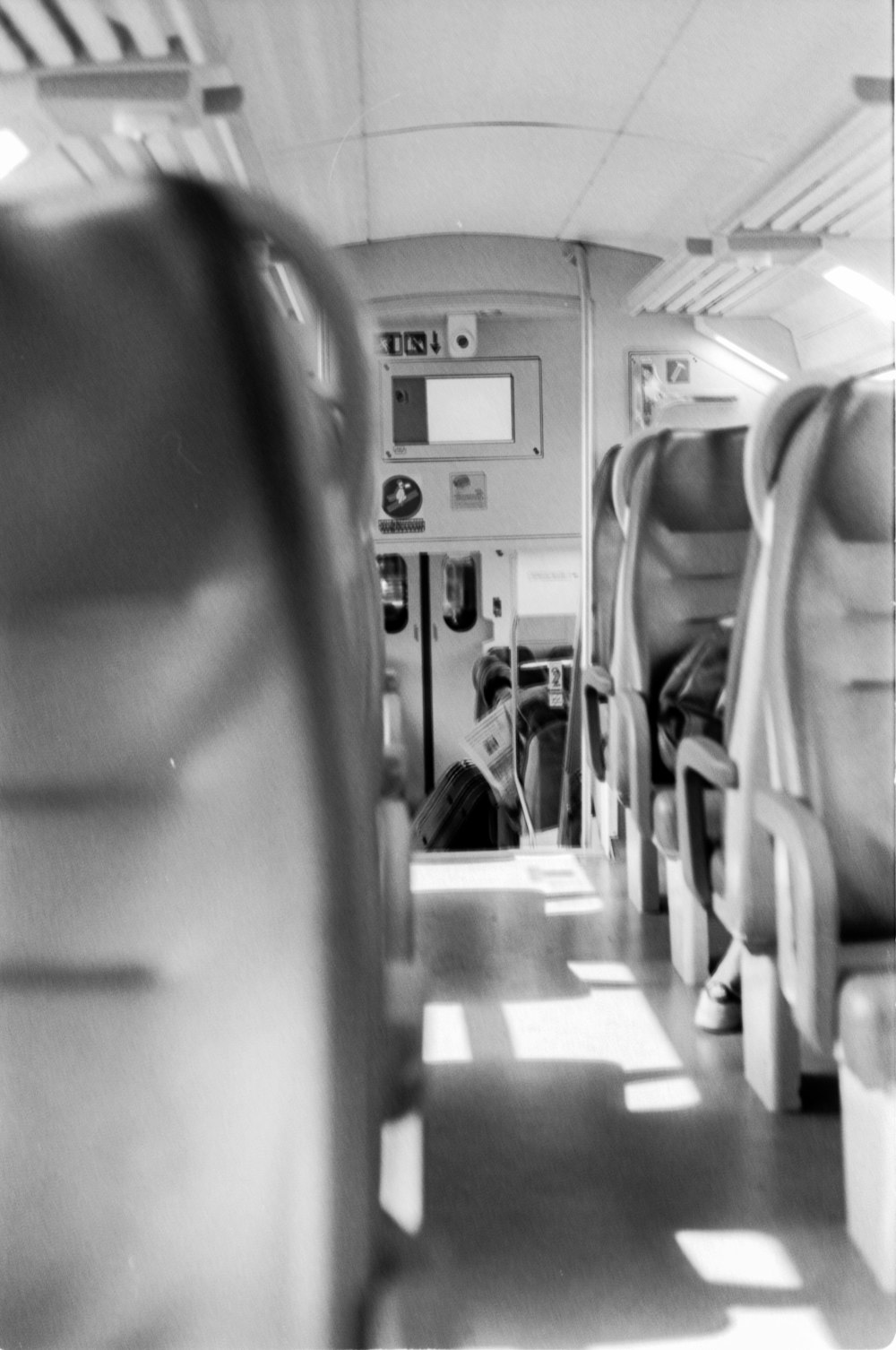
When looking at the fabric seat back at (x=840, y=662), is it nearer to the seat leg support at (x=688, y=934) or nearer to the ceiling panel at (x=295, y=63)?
the ceiling panel at (x=295, y=63)

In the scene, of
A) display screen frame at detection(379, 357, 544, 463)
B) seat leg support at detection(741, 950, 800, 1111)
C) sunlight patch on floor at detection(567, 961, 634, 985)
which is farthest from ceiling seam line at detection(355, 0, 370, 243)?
sunlight patch on floor at detection(567, 961, 634, 985)

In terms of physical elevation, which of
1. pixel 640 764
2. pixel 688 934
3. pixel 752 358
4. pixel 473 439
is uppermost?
pixel 752 358

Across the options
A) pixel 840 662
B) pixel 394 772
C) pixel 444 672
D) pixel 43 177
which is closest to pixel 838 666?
pixel 840 662

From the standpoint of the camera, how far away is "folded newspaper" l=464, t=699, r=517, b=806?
963 millimetres

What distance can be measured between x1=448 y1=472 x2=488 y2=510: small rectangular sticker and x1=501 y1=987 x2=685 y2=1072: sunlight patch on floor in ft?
3.10

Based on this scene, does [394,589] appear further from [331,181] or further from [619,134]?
[619,134]

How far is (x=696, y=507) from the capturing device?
1.94 m

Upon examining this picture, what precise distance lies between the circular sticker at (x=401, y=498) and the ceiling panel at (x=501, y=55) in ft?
1.16

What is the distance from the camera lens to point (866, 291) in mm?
1026

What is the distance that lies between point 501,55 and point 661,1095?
129 centimetres

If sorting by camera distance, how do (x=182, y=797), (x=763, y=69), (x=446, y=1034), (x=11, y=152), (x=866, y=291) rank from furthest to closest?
1. (x=446, y=1034)
2. (x=763, y=69)
3. (x=866, y=291)
4. (x=11, y=152)
5. (x=182, y=797)

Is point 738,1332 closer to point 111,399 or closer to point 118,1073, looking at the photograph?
point 118,1073

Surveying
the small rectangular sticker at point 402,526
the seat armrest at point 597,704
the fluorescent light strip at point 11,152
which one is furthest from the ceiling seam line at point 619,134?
the seat armrest at point 597,704

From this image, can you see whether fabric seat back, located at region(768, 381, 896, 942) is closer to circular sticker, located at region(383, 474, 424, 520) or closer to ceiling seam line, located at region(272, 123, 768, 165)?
ceiling seam line, located at region(272, 123, 768, 165)
